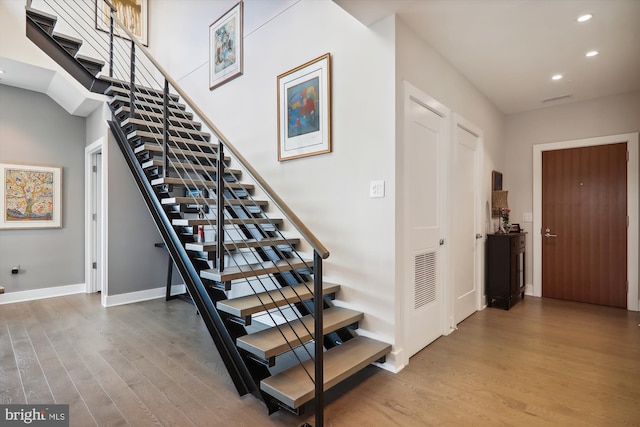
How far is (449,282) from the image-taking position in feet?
10.5

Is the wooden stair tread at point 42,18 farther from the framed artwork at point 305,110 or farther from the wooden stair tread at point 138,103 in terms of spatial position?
the framed artwork at point 305,110

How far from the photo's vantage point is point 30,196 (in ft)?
14.9

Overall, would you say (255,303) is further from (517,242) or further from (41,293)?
(41,293)

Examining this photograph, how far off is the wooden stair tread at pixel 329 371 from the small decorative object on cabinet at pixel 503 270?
2296 mm

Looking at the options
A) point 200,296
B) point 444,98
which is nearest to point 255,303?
point 200,296

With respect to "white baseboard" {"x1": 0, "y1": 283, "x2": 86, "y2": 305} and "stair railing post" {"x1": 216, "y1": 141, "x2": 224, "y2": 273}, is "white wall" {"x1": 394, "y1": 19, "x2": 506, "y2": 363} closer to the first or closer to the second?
"stair railing post" {"x1": 216, "y1": 141, "x2": 224, "y2": 273}

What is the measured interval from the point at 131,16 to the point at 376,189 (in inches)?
214

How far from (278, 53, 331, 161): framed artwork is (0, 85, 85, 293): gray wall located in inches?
146

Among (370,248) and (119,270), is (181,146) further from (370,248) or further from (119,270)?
(370,248)

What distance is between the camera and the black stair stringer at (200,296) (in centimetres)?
211

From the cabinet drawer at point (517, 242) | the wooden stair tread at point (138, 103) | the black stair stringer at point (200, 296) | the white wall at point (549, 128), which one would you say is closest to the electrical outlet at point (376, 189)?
the black stair stringer at point (200, 296)

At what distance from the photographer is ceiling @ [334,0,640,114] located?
2.39 meters

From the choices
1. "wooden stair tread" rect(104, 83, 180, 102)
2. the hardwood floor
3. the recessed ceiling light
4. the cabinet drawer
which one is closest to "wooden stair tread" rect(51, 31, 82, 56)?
"wooden stair tread" rect(104, 83, 180, 102)

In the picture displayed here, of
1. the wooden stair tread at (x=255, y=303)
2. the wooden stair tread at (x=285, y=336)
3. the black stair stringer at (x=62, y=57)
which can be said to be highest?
the black stair stringer at (x=62, y=57)
